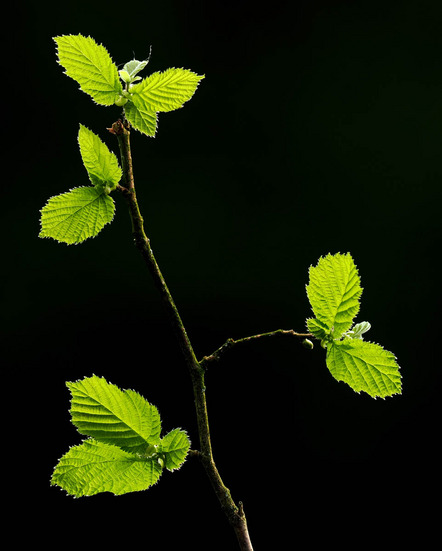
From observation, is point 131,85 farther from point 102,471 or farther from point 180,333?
point 102,471

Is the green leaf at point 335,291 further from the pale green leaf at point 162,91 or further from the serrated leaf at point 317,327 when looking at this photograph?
the pale green leaf at point 162,91

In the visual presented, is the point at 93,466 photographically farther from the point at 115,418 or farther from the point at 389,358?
the point at 389,358

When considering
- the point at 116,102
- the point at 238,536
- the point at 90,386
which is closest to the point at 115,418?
the point at 90,386

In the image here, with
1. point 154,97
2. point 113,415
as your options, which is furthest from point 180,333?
point 154,97

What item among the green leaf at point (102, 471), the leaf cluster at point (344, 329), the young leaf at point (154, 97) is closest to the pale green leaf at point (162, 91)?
the young leaf at point (154, 97)

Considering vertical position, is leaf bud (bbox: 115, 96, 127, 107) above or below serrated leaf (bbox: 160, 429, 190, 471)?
above

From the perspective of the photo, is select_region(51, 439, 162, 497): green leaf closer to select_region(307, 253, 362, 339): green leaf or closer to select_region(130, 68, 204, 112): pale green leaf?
select_region(307, 253, 362, 339): green leaf

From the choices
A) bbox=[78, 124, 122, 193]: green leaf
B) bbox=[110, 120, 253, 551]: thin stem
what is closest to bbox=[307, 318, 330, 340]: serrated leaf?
bbox=[110, 120, 253, 551]: thin stem
